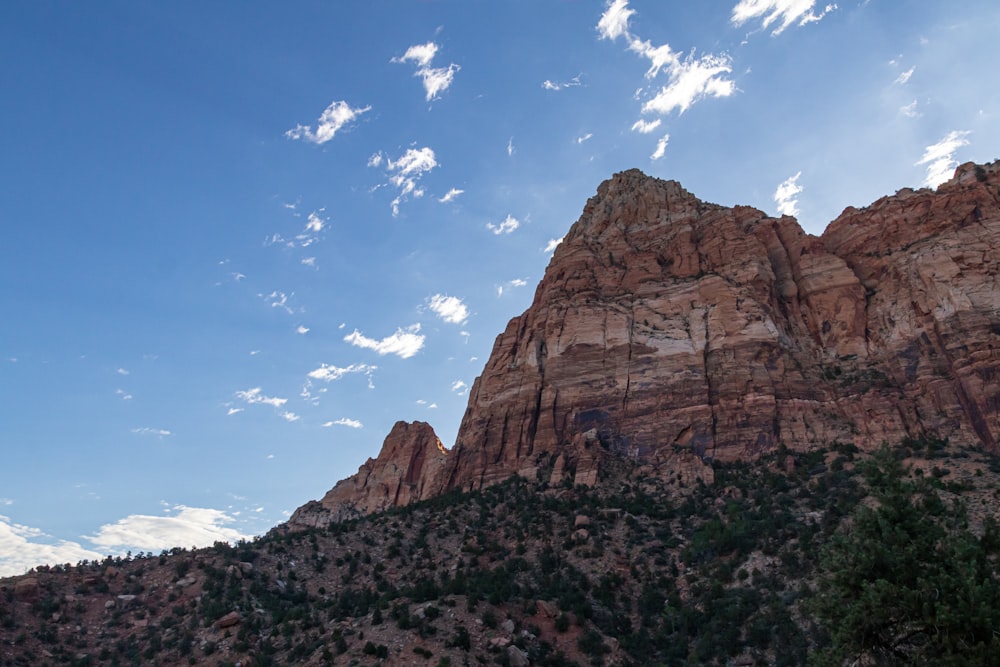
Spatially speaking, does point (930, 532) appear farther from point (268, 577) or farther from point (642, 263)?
point (642, 263)

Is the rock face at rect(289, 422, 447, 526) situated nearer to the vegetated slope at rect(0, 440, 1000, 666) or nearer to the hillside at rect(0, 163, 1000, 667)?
the hillside at rect(0, 163, 1000, 667)

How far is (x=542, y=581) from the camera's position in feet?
141

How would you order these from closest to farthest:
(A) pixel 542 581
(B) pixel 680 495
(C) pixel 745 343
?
(A) pixel 542 581 → (B) pixel 680 495 → (C) pixel 745 343

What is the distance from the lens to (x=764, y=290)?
66312 mm

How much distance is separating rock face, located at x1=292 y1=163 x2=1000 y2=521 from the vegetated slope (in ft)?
13.2

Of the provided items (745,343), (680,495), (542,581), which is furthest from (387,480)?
(542,581)

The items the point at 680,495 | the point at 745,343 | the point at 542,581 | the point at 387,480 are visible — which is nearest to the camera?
the point at 542,581

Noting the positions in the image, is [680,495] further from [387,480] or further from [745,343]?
[387,480]

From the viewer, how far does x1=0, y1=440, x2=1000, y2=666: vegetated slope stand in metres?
33.4

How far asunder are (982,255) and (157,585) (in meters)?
69.9

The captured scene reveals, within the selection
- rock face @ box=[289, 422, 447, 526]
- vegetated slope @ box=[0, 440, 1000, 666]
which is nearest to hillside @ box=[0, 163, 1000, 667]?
vegetated slope @ box=[0, 440, 1000, 666]

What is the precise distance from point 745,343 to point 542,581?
31.4m

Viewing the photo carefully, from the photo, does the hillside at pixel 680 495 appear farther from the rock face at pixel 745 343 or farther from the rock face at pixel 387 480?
the rock face at pixel 387 480

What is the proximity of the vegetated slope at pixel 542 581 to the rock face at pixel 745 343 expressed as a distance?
4027 millimetres
